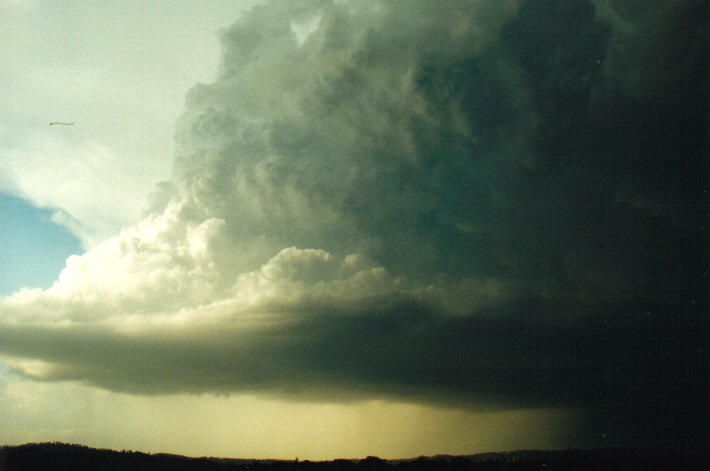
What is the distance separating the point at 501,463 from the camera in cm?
15425

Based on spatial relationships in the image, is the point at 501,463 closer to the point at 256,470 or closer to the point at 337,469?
the point at 337,469

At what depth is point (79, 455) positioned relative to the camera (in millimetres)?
147000

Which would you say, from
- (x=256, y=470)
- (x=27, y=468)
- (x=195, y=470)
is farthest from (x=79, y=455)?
(x=256, y=470)

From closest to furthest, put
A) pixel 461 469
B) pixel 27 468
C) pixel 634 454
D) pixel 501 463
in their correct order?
1. pixel 27 468
2. pixel 461 469
3. pixel 501 463
4. pixel 634 454

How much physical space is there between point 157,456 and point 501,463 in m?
90.8

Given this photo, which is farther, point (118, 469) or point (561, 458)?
point (561, 458)

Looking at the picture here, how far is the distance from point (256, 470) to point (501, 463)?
63938 millimetres

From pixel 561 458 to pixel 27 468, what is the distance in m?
135

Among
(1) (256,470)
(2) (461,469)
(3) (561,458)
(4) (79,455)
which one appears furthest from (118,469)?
(3) (561,458)

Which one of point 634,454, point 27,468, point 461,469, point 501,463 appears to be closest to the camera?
point 27,468

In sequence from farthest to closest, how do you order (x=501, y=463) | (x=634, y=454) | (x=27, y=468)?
(x=634, y=454) → (x=501, y=463) → (x=27, y=468)

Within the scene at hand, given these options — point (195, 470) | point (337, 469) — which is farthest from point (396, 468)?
point (195, 470)

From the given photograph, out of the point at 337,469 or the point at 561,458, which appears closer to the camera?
the point at 337,469

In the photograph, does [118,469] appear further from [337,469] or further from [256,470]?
[337,469]
